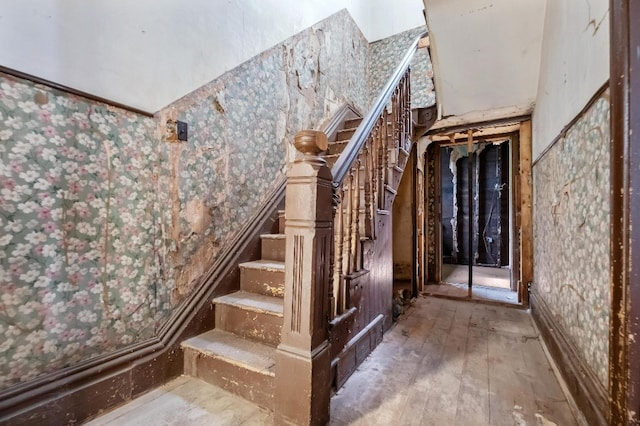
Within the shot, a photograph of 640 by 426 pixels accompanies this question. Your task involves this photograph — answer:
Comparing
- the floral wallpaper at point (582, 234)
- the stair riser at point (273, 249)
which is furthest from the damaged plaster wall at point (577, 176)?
the stair riser at point (273, 249)

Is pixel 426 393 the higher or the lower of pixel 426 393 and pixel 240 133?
the lower

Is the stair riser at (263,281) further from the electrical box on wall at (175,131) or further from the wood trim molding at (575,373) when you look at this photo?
the wood trim molding at (575,373)

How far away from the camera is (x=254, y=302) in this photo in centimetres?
175

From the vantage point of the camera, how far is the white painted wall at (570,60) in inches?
47.4

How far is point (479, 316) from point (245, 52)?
3061mm

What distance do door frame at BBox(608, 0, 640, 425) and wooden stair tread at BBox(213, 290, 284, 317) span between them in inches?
52.4

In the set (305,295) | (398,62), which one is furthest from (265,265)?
(398,62)

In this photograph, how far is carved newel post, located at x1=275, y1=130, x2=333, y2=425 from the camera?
121cm

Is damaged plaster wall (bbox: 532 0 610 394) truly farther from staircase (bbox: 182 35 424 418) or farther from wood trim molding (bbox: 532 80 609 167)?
staircase (bbox: 182 35 424 418)

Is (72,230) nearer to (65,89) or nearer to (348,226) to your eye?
(65,89)

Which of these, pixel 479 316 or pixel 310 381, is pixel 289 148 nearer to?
pixel 310 381

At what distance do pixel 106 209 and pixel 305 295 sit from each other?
101cm

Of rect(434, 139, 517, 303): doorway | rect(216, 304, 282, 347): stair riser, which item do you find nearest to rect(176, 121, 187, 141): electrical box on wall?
rect(216, 304, 282, 347): stair riser

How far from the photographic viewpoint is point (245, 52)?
2.13 m
